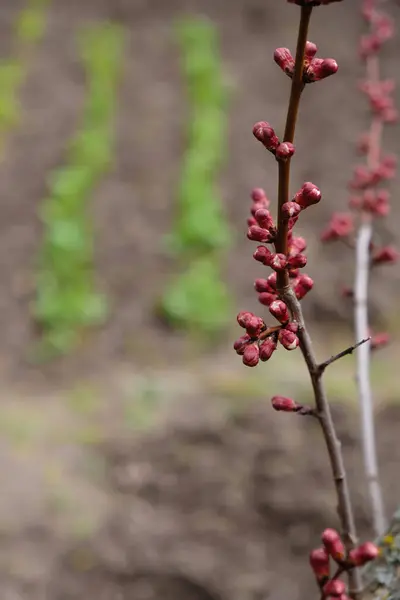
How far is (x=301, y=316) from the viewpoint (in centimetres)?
81

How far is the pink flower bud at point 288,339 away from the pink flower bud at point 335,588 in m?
0.36

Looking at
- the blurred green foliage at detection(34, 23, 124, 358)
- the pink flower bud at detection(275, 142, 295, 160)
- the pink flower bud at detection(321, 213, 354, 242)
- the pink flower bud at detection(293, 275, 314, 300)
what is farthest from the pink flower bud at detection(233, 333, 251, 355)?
the blurred green foliage at detection(34, 23, 124, 358)

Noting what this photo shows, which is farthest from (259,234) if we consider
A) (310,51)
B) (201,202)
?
(201,202)

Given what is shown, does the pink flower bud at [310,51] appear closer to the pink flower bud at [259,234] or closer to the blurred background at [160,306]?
the pink flower bud at [259,234]

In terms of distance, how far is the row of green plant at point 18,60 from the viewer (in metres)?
6.81

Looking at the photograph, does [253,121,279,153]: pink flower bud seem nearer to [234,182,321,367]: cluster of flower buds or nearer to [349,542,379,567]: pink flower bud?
[234,182,321,367]: cluster of flower buds

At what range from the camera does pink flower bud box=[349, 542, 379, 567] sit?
0.88 metres

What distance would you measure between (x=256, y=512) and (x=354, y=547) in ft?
7.24

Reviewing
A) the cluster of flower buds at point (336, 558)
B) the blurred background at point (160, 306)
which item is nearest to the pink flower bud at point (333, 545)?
the cluster of flower buds at point (336, 558)

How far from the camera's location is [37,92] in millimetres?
7129

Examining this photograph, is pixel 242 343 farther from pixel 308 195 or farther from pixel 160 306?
pixel 160 306

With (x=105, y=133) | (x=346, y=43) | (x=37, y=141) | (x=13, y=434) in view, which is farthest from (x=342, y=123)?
(x=13, y=434)

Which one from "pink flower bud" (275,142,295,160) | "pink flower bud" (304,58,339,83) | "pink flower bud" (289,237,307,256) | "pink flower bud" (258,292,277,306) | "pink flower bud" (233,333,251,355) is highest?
"pink flower bud" (304,58,339,83)

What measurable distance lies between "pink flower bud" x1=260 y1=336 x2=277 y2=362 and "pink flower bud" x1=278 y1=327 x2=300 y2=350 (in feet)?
0.04
